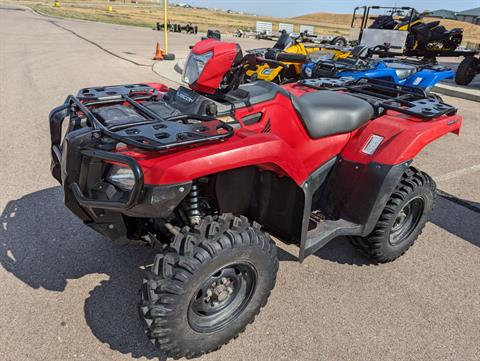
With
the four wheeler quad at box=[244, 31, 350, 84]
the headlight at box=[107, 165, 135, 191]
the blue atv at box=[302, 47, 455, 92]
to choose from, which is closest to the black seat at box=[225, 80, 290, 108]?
the headlight at box=[107, 165, 135, 191]

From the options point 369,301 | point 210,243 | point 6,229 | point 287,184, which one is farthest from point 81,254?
point 369,301

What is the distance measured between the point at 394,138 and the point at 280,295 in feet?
4.45

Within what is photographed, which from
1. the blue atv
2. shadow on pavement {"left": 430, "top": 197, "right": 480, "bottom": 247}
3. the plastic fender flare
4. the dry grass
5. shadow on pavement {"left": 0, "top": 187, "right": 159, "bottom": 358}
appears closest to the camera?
the plastic fender flare

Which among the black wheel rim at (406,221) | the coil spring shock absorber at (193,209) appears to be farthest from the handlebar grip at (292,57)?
the black wheel rim at (406,221)

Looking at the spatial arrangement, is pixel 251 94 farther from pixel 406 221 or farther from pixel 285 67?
pixel 285 67

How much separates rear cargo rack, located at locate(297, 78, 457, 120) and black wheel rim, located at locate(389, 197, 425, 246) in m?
0.70

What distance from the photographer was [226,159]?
181 cm

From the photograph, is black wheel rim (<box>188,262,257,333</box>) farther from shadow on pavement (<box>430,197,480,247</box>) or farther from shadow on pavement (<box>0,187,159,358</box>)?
shadow on pavement (<box>430,197,480,247</box>)

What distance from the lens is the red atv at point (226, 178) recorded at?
1.85 m

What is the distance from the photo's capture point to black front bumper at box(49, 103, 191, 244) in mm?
1734

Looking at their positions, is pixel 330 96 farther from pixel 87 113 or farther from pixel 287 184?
pixel 87 113

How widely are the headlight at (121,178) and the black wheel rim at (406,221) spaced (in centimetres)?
211

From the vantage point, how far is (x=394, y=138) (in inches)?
104

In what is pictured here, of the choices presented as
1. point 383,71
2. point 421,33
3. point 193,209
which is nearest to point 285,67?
point 383,71
